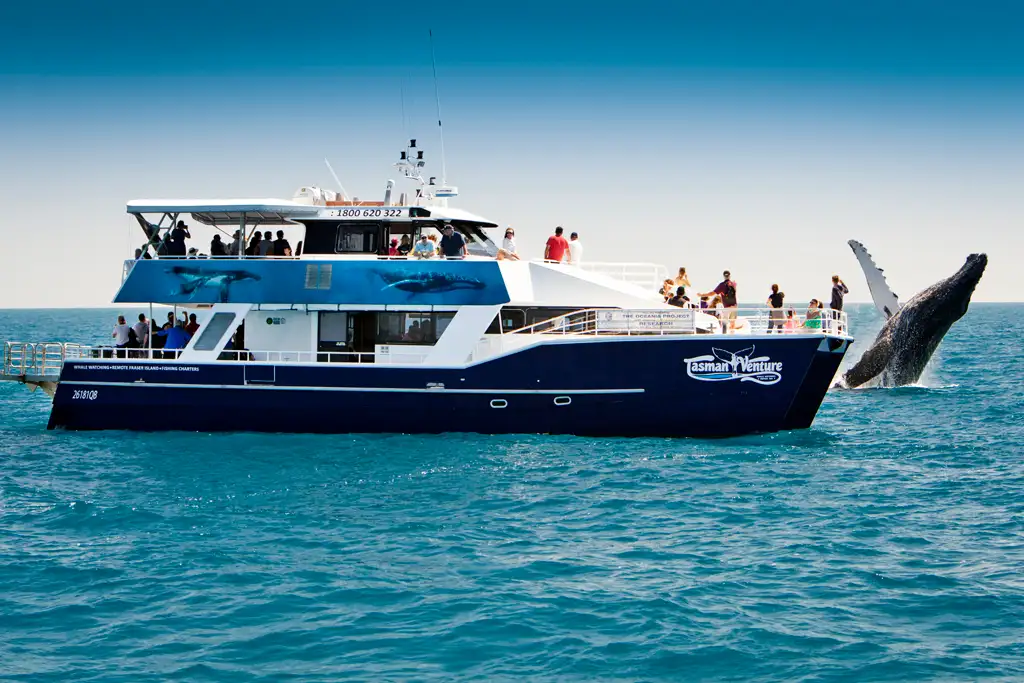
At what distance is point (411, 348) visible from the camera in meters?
22.7

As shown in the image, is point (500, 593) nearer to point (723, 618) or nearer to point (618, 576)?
point (618, 576)

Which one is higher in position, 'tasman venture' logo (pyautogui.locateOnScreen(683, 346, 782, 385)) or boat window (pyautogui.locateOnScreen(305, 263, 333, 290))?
boat window (pyautogui.locateOnScreen(305, 263, 333, 290))

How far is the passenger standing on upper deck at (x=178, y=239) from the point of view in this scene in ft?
77.4

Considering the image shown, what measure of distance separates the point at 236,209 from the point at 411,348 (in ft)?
16.1

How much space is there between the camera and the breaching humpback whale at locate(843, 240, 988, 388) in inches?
1328

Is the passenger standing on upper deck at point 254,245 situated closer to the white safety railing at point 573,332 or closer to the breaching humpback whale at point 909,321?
the white safety railing at point 573,332

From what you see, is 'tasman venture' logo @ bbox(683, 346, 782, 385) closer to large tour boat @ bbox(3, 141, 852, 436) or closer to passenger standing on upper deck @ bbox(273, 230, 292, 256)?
large tour boat @ bbox(3, 141, 852, 436)

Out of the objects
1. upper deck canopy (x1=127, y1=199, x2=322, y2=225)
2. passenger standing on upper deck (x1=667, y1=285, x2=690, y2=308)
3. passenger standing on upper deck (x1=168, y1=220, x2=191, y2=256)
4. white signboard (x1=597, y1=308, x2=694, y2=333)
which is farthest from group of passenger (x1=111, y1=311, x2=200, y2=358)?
passenger standing on upper deck (x1=667, y1=285, x2=690, y2=308)

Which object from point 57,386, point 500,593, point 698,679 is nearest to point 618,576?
point 500,593

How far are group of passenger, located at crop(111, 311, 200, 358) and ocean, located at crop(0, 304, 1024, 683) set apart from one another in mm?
2511

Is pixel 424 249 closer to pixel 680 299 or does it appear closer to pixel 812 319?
pixel 680 299

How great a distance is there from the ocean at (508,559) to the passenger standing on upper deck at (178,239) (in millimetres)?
4378

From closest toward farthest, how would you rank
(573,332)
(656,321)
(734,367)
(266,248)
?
(734,367) < (656,321) < (573,332) < (266,248)

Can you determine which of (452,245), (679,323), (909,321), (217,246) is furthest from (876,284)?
(217,246)
